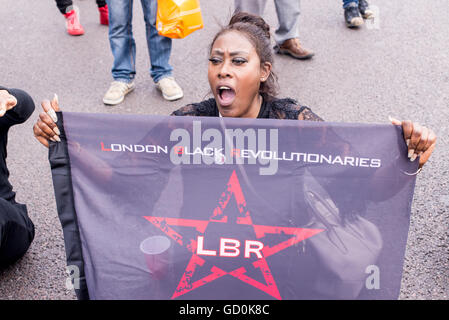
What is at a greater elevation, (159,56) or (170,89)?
(159,56)

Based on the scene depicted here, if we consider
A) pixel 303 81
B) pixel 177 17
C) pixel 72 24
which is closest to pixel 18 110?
pixel 177 17

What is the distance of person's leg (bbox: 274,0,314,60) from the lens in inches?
187

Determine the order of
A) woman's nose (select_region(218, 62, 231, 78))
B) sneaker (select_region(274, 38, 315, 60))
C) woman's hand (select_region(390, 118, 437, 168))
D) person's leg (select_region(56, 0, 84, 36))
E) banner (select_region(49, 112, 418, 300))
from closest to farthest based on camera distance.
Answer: woman's hand (select_region(390, 118, 437, 168)) < banner (select_region(49, 112, 418, 300)) < woman's nose (select_region(218, 62, 231, 78)) < sneaker (select_region(274, 38, 315, 60)) < person's leg (select_region(56, 0, 84, 36))

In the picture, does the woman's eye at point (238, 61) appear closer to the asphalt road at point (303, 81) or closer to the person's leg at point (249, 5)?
the asphalt road at point (303, 81)

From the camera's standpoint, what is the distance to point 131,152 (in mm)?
1973

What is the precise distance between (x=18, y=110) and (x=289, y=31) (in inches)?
122

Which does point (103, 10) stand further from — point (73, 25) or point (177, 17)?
point (177, 17)

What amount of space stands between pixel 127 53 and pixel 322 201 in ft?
9.57

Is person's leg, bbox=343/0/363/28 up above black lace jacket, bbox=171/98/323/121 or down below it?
below

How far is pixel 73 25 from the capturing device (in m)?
5.57

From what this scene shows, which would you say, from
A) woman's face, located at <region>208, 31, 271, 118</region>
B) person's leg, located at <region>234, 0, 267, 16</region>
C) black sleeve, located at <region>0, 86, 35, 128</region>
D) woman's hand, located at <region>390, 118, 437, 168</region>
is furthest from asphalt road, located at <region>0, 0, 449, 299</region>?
woman's hand, located at <region>390, 118, 437, 168</region>

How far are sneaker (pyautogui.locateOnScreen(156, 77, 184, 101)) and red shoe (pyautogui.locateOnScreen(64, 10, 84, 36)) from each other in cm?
173

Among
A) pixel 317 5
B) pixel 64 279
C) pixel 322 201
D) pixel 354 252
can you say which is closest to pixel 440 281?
pixel 354 252

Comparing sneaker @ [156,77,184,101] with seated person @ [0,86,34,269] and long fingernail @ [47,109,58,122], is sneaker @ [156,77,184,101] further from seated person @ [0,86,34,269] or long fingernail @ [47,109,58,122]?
long fingernail @ [47,109,58,122]
